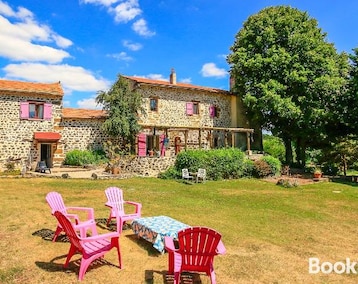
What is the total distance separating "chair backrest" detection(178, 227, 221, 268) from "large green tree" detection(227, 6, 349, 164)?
776 inches

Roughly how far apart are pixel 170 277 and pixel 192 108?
21.7 meters

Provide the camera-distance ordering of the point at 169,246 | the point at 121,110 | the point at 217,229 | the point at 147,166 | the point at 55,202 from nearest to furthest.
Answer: the point at 169,246, the point at 55,202, the point at 217,229, the point at 147,166, the point at 121,110

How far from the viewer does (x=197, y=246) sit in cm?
430

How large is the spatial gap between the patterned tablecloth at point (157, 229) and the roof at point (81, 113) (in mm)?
17117

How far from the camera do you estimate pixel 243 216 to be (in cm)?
880

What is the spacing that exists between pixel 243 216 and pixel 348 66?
2174 cm

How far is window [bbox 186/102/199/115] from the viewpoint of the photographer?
25.6 metres

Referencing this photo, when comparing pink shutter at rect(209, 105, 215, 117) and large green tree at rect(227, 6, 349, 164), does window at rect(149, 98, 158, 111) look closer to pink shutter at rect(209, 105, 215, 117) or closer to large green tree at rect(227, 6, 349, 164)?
pink shutter at rect(209, 105, 215, 117)

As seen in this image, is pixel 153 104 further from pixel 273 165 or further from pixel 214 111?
pixel 273 165

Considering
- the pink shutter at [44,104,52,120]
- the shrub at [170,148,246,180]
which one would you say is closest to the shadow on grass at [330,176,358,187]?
the shrub at [170,148,246,180]

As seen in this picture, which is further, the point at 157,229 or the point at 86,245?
the point at 157,229

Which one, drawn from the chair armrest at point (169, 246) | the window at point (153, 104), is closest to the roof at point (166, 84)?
the window at point (153, 104)

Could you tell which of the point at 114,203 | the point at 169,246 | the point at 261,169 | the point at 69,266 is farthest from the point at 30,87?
the point at 169,246

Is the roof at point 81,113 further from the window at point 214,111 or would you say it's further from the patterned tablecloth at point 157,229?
the patterned tablecloth at point 157,229
